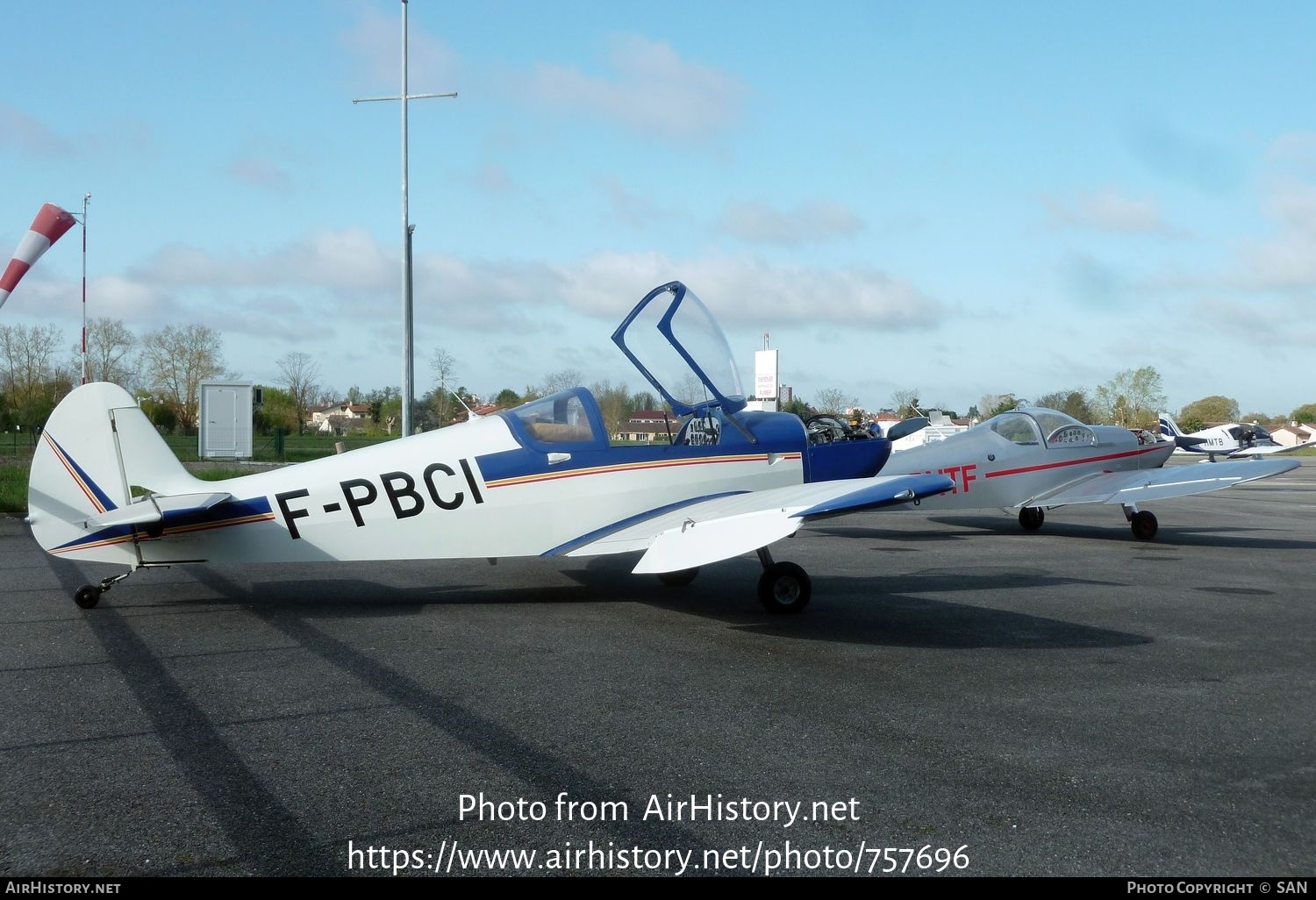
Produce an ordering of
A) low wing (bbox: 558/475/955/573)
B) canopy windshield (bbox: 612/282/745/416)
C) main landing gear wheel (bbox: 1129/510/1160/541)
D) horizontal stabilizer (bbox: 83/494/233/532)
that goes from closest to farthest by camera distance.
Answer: low wing (bbox: 558/475/955/573) < horizontal stabilizer (bbox: 83/494/233/532) < canopy windshield (bbox: 612/282/745/416) < main landing gear wheel (bbox: 1129/510/1160/541)

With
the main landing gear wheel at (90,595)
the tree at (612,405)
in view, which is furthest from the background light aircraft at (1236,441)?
the main landing gear wheel at (90,595)

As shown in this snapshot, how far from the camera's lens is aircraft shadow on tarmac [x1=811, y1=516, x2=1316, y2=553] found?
46.9ft

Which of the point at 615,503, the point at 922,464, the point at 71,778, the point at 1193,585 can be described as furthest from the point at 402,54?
the point at 71,778

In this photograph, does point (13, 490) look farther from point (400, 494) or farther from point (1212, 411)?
point (1212, 411)

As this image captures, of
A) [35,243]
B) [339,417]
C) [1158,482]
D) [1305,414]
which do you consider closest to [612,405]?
[35,243]

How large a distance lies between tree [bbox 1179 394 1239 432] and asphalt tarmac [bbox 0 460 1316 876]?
115 m

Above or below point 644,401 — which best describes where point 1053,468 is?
below

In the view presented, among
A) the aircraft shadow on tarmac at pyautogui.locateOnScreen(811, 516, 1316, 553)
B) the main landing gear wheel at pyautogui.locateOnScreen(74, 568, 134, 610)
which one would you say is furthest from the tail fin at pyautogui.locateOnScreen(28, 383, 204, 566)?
the aircraft shadow on tarmac at pyautogui.locateOnScreen(811, 516, 1316, 553)

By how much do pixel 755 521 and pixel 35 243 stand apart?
9.21 m

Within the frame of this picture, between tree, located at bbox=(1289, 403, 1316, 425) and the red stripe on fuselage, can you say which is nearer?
the red stripe on fuselage

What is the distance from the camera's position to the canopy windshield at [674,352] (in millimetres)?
9344

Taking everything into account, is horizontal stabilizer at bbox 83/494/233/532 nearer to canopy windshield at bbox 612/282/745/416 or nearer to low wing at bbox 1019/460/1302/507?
canopy windshield at bbox 612/282/745/416

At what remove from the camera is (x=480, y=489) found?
27.8 feet

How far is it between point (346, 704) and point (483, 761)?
52.5 inches
